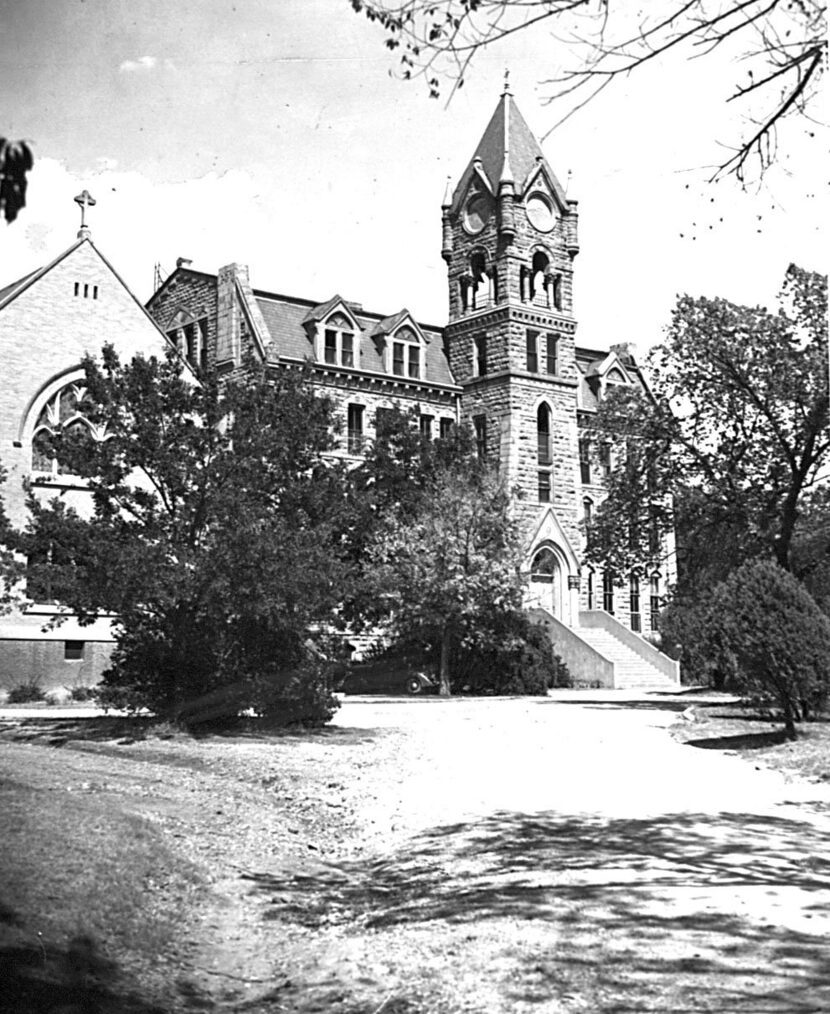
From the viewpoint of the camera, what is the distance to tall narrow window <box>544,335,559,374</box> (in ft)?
170

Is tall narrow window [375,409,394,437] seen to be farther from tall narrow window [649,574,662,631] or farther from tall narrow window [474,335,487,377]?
tall narrow window [649,574,662,631]

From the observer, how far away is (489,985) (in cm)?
605

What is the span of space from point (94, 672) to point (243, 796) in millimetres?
21018

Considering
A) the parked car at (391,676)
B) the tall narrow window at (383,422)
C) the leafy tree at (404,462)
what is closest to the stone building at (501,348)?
the tall narrow window at (383,422)

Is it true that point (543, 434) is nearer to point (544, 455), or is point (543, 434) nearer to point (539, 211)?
point (544, 455)

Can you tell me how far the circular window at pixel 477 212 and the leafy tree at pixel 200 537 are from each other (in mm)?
30785

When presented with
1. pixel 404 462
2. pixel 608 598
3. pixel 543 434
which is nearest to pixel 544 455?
pixel 543 434

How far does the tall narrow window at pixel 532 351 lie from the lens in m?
50.9

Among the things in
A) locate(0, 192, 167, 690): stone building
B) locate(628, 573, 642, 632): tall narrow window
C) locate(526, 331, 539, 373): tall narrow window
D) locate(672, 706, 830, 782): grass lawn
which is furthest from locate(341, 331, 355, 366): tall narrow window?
locate(672, 706, 830, 782): grass lawn

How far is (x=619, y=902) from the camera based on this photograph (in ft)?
24.9

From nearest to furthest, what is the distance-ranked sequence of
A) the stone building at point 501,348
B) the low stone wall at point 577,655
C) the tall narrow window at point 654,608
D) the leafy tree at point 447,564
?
the leafy tree at point 447,564 < the low stone wall at point 577,655 < the stone building at point 501,348 < the tall narrow window at point 654,608

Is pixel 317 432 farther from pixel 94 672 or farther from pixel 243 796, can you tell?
pixel 94 672

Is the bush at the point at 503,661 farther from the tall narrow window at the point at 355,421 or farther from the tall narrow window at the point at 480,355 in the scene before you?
the tall narrow window at the point at 480,355

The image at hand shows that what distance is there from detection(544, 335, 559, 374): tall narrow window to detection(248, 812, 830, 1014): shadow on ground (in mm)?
41400
